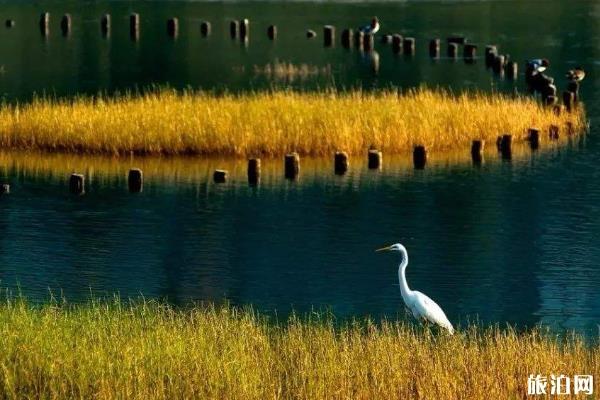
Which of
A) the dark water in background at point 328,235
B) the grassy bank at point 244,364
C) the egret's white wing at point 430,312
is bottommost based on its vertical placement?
the dark water in background at point 328,235

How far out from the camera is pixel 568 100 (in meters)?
47.0

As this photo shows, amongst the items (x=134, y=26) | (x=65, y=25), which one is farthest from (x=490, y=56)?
(x=65, y=25)

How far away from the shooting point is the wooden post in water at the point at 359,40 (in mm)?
71869

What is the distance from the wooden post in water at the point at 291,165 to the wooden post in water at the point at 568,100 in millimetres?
12858

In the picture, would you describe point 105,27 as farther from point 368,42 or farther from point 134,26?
point 368,42

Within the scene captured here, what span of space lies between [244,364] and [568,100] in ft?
97.7

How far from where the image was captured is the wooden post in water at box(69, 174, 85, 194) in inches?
1395

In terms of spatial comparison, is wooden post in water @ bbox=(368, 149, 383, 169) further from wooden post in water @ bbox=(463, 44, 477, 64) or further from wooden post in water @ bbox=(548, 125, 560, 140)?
wooden post in water @ bbox=(463, 44, 477, 64)

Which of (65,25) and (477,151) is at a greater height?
(65,25)

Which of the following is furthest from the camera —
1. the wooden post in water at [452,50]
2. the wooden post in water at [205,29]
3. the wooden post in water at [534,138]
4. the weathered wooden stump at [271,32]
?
the wooden post in water at [205,29]

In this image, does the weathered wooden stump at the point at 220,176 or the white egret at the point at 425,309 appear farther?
the weathered wooden stump at the point at 220,176

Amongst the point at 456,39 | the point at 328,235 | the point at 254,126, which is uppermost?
the point at 254,126

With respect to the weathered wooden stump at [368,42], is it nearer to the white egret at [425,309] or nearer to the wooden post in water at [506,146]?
the wooden post in water at [506,146]

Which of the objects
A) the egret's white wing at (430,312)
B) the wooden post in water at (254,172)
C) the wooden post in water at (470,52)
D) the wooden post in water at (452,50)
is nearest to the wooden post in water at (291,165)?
the wooden post in water at (254,172)
